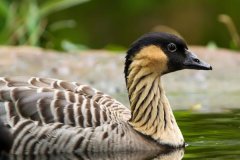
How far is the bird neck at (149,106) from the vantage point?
13422mm

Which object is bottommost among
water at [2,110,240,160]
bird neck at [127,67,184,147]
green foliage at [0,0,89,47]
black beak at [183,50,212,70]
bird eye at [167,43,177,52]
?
water at [2,110,240,160]

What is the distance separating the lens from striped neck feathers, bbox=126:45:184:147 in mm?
13406

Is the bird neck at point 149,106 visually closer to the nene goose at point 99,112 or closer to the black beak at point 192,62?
the nene goose at point 99,112

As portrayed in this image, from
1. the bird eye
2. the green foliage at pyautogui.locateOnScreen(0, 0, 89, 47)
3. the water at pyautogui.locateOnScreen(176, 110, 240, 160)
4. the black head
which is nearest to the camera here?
the water at pyautogui.locateOnScreen(176, 110, 240, 160)

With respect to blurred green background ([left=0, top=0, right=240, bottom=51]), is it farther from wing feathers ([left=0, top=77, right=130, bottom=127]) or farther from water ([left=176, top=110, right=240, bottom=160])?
wing feathers ([left=0, top=77, right=130, bottom=127])

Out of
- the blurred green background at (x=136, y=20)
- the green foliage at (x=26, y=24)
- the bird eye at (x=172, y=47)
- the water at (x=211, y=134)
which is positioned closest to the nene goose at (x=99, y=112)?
the bird eye at (x=172, y=47)

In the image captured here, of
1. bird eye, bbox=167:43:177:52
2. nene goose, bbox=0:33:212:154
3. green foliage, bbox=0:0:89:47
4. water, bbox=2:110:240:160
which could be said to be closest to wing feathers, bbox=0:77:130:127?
nene goose, bbox=0:33:212:154

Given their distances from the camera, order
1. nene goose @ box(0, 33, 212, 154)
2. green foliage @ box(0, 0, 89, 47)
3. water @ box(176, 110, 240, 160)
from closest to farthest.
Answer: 1. water @ box(176, 110, 240, 160)
2. nene goose @ box(0, 33, 212, 154)
3. green foliage @ box(0, 0, 89, 47)

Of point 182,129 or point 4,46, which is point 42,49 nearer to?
point 4,46

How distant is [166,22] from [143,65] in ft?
41.3

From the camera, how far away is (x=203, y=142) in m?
13.2

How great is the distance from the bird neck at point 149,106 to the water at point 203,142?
34 cm

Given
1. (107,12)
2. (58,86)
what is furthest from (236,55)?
(107,12)

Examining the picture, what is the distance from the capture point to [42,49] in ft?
64.0
